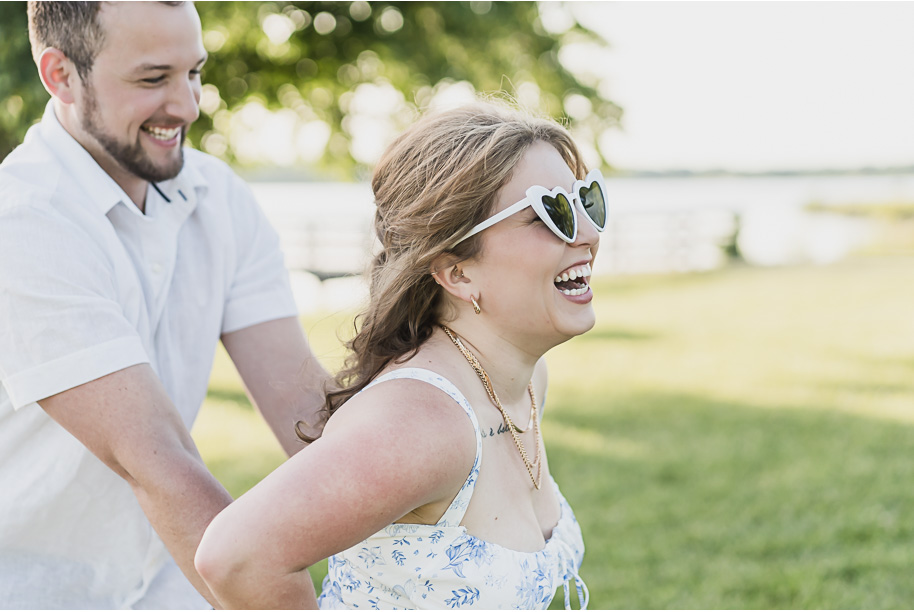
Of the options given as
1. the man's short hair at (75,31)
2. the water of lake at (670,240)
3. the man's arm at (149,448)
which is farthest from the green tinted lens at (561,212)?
the water of lake at (670,240)

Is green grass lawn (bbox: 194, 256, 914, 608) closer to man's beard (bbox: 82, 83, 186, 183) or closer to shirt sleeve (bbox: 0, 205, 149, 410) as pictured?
shirt sleeve (bbox: 0, 205, 149, 410)

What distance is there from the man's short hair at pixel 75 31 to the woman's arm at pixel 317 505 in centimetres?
130

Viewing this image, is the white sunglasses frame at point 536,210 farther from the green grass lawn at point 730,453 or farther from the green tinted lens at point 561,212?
the green grass lawn at point 730,453

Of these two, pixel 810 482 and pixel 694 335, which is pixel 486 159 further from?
pixel 694 335

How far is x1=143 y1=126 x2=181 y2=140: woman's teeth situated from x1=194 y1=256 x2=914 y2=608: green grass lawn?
0.68 metres

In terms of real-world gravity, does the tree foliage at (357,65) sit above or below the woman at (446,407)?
below

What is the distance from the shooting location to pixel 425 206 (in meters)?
2.03

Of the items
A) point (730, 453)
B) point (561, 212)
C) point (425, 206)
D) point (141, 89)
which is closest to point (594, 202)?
point (561, 212)

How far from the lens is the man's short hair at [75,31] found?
92.5 inches

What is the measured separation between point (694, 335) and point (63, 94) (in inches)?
408

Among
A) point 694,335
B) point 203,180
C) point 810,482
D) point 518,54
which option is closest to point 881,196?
point 694,335

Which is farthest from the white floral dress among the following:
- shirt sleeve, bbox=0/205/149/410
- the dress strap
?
shirt sleeve, bbox=0/205/149/410

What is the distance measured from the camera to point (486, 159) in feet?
6.60

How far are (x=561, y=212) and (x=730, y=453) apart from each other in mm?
5091
